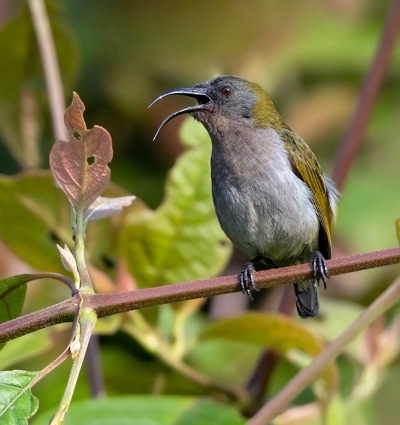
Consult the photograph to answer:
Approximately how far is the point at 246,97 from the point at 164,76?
1118mm

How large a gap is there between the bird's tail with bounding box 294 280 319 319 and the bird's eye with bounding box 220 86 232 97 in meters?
0.87

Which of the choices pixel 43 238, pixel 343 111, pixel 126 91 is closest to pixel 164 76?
pixel 126 91

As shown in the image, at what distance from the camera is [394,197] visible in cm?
475

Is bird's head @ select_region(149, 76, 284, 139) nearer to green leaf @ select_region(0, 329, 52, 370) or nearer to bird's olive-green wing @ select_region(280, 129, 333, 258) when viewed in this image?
bird's olive-green wing @ select_region(280, 129, 333, 258)

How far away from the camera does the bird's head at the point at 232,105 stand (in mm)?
3846

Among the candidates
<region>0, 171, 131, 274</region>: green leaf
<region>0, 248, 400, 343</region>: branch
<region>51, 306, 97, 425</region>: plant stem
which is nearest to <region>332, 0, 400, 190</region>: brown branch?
<region>0, 171, 131, 274</region>: green leaf

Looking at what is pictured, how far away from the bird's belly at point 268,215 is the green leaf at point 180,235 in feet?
1.58

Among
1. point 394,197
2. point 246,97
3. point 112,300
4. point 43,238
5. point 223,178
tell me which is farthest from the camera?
point 394,197

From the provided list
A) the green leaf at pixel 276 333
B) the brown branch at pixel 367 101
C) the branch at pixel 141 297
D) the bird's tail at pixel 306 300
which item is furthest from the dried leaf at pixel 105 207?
the bird's tail at pixel 306 300

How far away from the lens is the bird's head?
385cm

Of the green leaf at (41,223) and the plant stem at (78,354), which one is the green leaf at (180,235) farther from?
the plant stem at (78,354)

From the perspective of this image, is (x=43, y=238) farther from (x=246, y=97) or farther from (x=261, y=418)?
(x=246, y=97)

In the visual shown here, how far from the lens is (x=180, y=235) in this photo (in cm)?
296

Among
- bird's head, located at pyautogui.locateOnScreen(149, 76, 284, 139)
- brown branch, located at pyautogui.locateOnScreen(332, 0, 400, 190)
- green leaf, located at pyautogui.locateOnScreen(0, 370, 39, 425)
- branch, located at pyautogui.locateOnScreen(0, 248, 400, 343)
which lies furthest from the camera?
bird's head, located at pyautogui.locateOnScreen(149, 76, 284, 139)
